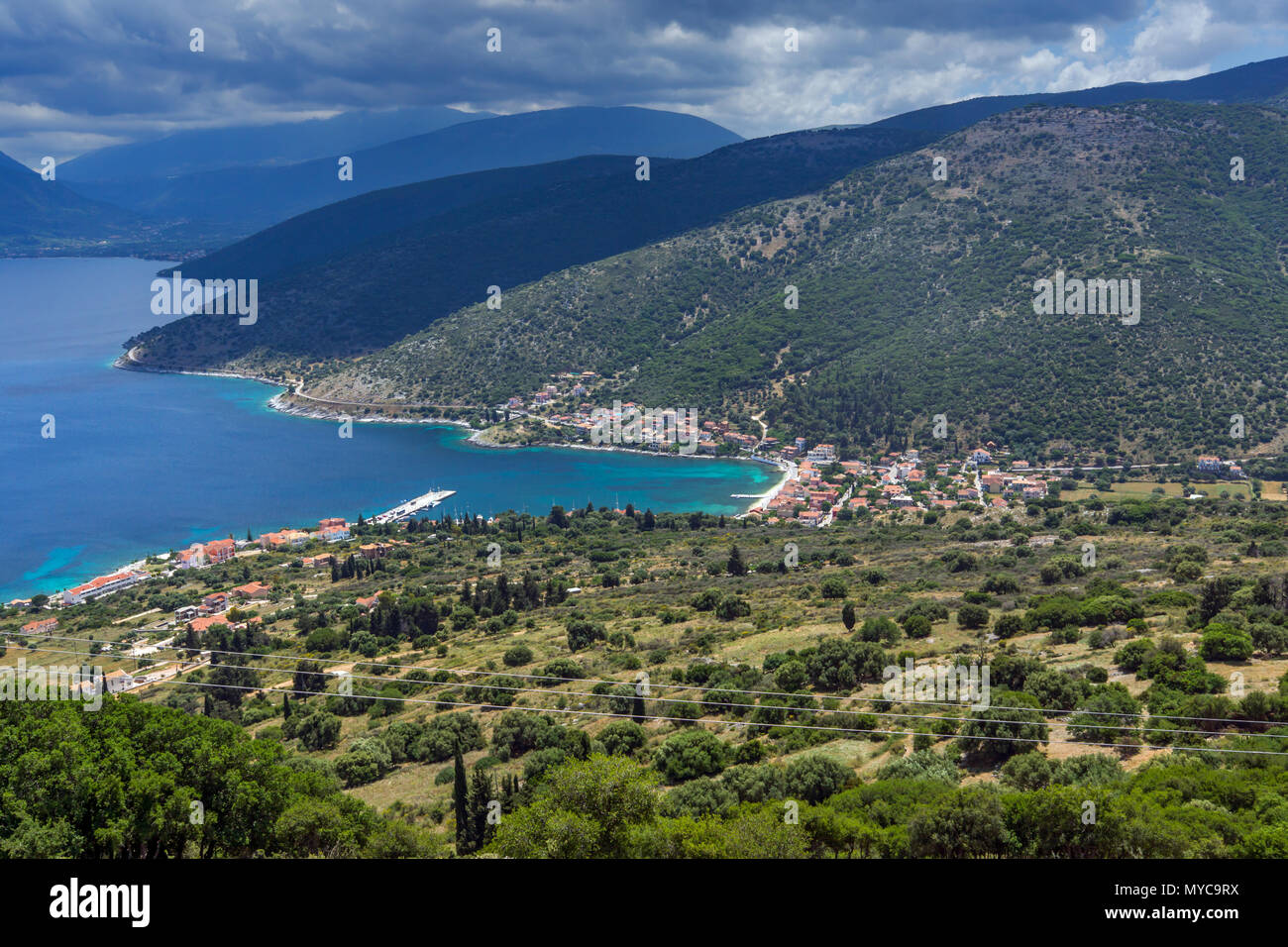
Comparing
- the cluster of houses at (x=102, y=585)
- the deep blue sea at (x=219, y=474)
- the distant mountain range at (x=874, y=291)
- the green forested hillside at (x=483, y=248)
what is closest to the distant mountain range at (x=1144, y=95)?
the distant mountain range at (x=874, y=291)

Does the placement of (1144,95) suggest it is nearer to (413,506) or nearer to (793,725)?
(413,506)

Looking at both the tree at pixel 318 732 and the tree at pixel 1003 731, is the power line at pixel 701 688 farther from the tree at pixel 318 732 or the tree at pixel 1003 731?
the tree at pixel 318 732

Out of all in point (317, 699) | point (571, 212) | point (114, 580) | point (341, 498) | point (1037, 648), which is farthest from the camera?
point (571, 212)

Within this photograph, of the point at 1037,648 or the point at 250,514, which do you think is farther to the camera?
the point at 250,514

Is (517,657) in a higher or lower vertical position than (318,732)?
higher

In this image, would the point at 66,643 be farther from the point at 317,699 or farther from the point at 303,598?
the point at 317,699

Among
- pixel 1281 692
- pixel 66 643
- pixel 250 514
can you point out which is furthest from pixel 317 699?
pixel 250 514

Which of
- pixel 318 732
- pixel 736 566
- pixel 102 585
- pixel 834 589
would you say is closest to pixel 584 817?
pixel 318 732
